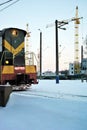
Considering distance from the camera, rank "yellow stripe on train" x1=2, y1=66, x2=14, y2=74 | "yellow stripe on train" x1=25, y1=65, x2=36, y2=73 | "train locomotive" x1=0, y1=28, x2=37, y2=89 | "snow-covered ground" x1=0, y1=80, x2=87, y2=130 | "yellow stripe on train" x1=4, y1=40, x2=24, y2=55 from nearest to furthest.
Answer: "snow-covered ground" x1=0, y1=80, x2=87, y2=130
"yellow stripe on train" x1=2, y1=66, x2=14, y2=74
"train locomotive" x1=0, y1=28, x2=37, y2=89
"yellow stripe on train" x1=4, y1=40, x2=24, y2=55
"yellow stripe on train" x1=25, y1=65, x2=36, y2=73

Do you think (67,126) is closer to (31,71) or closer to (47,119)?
(47,119)

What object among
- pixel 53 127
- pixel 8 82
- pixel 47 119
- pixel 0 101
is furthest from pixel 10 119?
pixel 8 82

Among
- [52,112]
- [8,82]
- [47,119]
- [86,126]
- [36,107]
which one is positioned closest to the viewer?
[86,126]

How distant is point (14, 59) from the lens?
16.8 m

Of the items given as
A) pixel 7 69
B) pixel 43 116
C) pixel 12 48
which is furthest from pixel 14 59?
pixel 43 116

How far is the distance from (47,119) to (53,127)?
0.79 metres

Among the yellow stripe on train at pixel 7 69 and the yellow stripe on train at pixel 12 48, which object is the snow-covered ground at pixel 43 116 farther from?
the yellow stripe on train at pixel 12 48

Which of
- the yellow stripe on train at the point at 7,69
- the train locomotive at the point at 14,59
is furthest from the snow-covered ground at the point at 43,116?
the train locomotive at the point at 14,59

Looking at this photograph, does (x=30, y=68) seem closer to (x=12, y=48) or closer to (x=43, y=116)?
(x=12, y=48)

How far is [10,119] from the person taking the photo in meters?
7.48

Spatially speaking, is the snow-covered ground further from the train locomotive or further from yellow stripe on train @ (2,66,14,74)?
the train locomotive

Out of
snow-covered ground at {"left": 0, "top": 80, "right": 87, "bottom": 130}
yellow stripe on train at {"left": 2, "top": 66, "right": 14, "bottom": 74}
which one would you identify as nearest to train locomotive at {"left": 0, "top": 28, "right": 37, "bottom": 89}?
yellow stripe on train at {"left": 2, "top": 66, "right": 14, "bottom": 74}

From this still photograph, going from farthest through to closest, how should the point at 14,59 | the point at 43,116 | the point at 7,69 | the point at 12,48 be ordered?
the point at 12,48 → the point at 14,59 → the point at 7,69 → the point at 43,116

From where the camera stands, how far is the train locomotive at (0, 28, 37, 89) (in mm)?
16172
